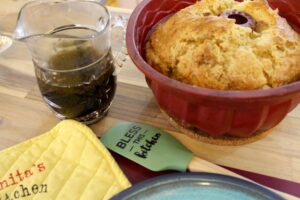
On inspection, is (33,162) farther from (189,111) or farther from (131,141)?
(189,111)

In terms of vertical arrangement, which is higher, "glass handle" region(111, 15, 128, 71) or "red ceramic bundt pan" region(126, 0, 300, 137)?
"red ceramic bundt pan" region(126, 0, 300, 137)

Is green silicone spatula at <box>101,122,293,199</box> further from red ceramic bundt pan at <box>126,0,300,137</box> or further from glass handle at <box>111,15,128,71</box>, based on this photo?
glass handle at <box>111,15,128,71</box>

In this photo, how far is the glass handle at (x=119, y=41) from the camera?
31.3 inches

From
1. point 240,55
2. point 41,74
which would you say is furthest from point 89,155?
point 240,55

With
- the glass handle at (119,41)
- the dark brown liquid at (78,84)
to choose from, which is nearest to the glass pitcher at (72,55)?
the dark brown liquid at (78,84)

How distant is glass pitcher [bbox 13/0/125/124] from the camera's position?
0.61m

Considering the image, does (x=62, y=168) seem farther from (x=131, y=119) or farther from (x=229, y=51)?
(x=229, y=51)

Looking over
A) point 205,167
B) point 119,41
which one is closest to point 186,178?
point 205,167

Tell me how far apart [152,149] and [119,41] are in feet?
1.12

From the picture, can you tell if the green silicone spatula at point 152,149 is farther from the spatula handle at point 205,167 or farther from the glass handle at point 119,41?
the glass handle at point 119,41

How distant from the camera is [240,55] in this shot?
0.54 metres

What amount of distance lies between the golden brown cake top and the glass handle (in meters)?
0.19

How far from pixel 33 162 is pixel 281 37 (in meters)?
0.44

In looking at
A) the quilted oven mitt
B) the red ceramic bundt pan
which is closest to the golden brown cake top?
the red ceramic bundt pan
